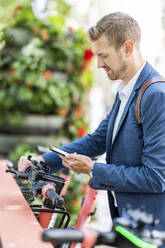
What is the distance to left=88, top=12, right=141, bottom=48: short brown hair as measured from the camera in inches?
74.7

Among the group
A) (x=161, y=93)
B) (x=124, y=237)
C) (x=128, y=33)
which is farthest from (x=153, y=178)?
(x=128, y=33)

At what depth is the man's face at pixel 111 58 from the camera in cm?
191

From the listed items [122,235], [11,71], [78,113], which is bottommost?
[78,113]

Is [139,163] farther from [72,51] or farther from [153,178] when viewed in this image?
[72,51]

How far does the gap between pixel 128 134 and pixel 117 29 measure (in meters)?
0.52

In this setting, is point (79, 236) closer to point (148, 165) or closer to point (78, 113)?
point (148, 165)

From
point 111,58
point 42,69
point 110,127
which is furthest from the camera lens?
point 42,69

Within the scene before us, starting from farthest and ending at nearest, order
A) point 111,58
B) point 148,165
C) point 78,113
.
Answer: point 78,113 < point 111,58 < point 148,165

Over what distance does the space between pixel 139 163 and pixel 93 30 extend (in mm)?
700

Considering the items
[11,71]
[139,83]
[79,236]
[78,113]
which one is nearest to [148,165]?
[139,83]

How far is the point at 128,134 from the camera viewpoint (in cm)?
183

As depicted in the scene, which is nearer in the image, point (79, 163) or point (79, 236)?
point (79, 236)

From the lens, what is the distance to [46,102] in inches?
187

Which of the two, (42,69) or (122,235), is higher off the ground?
(42,69)
